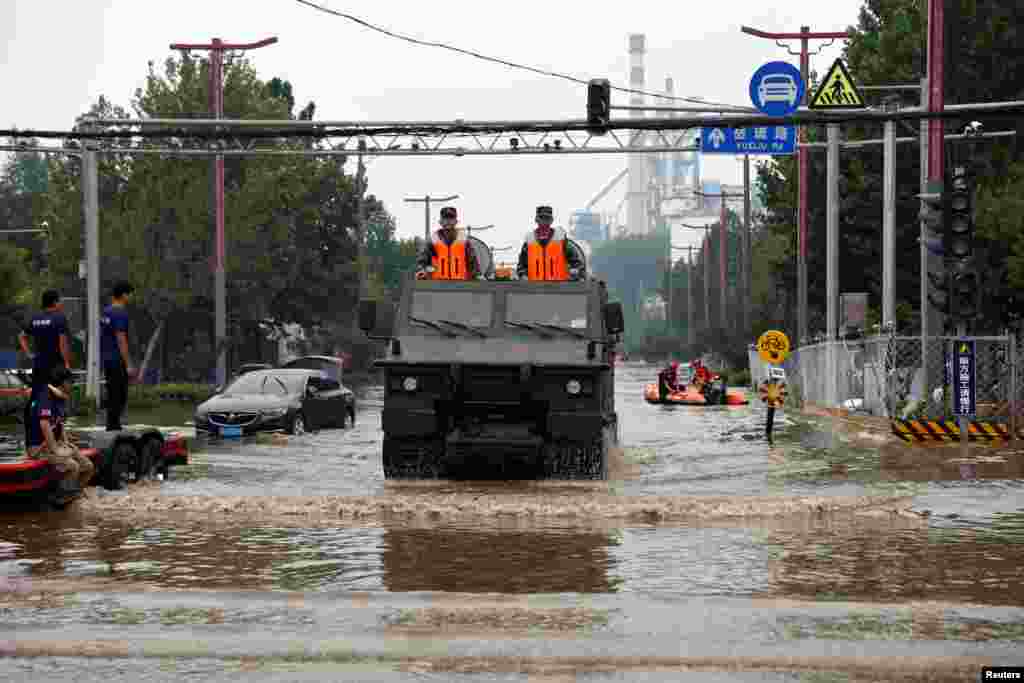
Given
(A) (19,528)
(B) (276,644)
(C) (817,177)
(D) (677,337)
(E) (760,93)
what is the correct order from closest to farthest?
(B) (276,644) → (A) (19,528) → (E) (760,93) → (C) (817,177) → (D) (677,337)

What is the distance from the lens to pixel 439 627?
359 inches

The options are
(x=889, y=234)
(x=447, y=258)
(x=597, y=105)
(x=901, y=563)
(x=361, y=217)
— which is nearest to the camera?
(x=901, y=563)

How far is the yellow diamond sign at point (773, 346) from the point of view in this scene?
33.5 metres

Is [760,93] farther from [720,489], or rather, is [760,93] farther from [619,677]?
[619,677]

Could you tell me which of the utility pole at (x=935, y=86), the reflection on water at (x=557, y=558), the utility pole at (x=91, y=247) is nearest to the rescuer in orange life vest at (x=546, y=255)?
the reflection on water at (x=557, y=558)

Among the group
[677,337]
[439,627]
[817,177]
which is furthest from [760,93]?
[677,337]

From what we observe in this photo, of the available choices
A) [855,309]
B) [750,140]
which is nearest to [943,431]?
[855,309]

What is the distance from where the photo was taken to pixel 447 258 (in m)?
21.3

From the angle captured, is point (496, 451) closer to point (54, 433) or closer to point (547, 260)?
point (547, 260)

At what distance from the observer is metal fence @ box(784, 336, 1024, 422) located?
97.3 ft

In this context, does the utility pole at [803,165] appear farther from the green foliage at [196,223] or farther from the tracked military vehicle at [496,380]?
the tracked military vehicle at [496,380]

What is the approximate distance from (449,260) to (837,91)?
14.2 m

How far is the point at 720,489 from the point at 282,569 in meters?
8.71

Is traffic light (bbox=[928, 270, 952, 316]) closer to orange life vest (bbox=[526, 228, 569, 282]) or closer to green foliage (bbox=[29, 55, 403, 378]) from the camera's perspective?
orange life vest (bbox=[526, 228, 569, 282])
